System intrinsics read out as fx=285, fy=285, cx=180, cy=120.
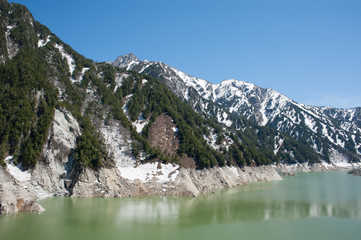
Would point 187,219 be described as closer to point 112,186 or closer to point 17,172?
point 112,186

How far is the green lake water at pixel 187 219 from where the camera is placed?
28.5 metres

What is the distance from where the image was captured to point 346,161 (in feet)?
538

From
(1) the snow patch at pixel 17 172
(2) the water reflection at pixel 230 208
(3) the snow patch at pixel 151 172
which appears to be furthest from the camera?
(3) the snow patch at pixel 151 172

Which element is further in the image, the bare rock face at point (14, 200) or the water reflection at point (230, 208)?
the water reflection at point (230, 208)

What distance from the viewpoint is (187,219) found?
34.8 meters

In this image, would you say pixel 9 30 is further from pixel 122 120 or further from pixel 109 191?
pixel 109 191

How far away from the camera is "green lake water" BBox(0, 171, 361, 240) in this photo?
93.6ft

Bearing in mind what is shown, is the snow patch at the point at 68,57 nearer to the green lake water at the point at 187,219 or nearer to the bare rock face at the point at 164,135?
the bare rock face at the point at 164,135

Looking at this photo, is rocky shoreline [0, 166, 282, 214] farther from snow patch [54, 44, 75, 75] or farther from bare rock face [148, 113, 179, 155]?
snow patch [54, 44, 75, 75]

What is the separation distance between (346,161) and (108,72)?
145 metres

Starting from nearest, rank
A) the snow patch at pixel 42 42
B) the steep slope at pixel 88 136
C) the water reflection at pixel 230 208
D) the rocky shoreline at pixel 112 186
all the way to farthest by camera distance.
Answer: the water reflection at pixel 230 208, the rocky shoreline at pixel 112 186, the steep slope at pixel 88 136, the snow patch at pixel 42 42

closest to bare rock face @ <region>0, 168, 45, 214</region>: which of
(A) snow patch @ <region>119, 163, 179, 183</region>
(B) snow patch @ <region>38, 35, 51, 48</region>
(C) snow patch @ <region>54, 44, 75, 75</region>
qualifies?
(A) snow patch @ <region>119, 163, 179, 183</region>

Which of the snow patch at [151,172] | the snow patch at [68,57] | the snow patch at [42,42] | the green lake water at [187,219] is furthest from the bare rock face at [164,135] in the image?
the snow patch at [42,42]

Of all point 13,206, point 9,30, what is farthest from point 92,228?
point 9,30
